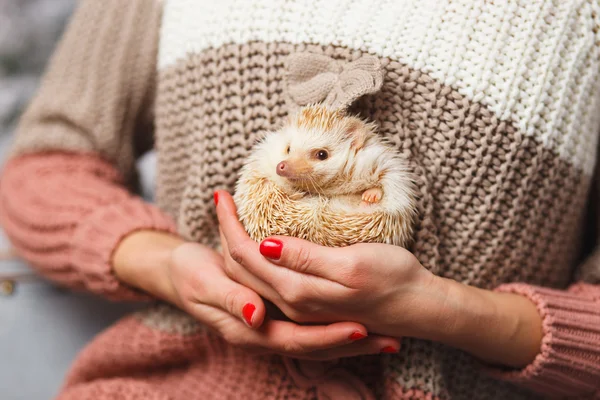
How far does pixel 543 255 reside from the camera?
0.77 metres

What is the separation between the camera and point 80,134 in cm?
99

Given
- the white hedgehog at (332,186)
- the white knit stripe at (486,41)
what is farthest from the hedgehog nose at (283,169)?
the white knit stripe at (486,41)

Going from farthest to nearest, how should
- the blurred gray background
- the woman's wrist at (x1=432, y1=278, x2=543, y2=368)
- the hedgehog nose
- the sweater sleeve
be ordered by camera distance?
the blurred gray background < the sweater sleeve < the woman's wrist at (x1=432, y1=278, x2=543, y2=368) < the hedgehog nose

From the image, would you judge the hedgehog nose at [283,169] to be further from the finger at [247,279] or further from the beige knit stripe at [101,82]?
the beige knit stripe at [101,82]

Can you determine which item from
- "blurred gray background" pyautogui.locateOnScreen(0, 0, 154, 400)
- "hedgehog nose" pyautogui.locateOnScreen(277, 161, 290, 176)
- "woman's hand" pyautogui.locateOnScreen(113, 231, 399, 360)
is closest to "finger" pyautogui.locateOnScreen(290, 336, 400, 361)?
"woman's hand" pyautogui.locateOnScreen(113, 231, 399, 360)

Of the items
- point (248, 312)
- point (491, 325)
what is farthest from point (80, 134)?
point (491, 325)

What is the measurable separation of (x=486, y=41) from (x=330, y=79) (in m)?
0.22

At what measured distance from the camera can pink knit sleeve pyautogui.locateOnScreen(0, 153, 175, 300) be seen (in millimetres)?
846

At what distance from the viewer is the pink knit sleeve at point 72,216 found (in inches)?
33.3

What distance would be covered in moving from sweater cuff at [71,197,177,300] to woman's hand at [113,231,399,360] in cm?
6

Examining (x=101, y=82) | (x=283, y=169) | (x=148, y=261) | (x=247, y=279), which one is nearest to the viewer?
(x=283, y=169)

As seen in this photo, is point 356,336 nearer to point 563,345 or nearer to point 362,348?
point 362,348

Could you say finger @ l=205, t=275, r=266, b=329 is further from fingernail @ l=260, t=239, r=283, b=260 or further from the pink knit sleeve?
the pink knit sleeve

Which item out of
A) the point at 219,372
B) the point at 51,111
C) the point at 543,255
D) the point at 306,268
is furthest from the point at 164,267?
the point at 543,255
